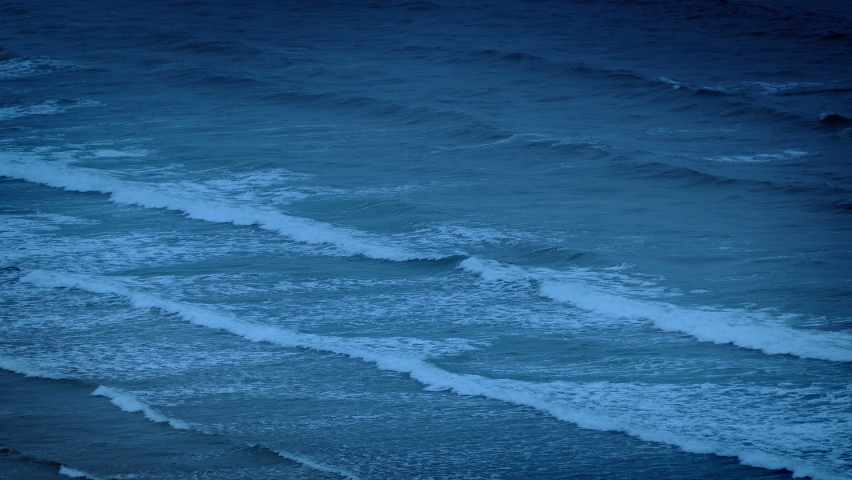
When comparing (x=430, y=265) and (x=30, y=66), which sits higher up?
(x=30, y=66)

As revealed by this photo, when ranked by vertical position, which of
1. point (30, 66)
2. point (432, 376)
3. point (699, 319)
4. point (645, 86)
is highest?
point (645, 86)

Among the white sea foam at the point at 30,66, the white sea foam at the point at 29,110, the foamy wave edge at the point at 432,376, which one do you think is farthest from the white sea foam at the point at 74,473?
the white sea foam at the point at 30,66

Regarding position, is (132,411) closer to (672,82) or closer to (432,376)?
(432,376)

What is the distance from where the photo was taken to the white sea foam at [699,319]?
11094 mm

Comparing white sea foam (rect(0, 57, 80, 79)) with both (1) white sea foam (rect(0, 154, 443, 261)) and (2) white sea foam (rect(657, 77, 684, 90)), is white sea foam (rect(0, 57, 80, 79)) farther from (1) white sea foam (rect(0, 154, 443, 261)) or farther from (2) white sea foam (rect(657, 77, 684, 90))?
(2) white sea foam (rect(657, 77, 684, 90))

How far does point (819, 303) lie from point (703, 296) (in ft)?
4.28

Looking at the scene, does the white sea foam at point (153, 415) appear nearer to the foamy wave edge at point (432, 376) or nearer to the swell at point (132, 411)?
the swell at point (132, 411)

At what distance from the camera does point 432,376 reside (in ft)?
34.9

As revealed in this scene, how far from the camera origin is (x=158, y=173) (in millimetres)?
19406

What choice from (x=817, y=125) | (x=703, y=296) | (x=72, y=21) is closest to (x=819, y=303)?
(x=703, y=296)

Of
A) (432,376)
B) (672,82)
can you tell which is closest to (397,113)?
(672,82)

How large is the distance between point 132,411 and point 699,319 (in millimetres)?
6190

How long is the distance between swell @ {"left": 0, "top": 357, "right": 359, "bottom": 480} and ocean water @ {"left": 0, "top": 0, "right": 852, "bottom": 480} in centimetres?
3

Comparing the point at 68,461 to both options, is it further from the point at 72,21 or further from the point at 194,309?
the point at 72,21
